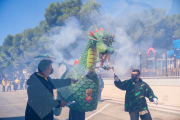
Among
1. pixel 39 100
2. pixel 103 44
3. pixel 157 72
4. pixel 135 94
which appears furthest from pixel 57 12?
pixel 39 100

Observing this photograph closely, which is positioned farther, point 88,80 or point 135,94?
point 135,94

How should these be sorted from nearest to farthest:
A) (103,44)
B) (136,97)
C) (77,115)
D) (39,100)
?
(39,100), (103,44), (77,115), (136,97)

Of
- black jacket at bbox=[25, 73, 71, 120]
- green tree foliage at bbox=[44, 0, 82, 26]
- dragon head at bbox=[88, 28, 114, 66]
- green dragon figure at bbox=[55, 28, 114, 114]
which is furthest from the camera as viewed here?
green tree foliage at bbox=[44, 0, 82, 26]

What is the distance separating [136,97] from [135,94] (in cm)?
7

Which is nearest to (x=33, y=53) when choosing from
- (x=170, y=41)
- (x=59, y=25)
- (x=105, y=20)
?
(x=59, y=25)

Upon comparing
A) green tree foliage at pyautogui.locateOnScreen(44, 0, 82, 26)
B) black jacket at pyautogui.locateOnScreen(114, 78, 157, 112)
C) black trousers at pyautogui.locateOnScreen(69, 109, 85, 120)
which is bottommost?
black trousers at pyautogui.locateOnScreen(69, 109, 85, 120)

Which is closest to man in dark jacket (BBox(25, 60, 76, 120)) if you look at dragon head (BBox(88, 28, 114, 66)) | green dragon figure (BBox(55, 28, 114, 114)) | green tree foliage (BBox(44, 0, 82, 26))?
green dragon figure (BBox(55, 28, 114, 114))

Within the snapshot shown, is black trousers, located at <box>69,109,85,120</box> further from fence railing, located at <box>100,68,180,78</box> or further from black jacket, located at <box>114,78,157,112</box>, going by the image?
fence railing, located at <box>100,68,180,78</box>

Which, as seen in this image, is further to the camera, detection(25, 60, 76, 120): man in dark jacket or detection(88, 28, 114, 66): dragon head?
detection(88, 28, 114, 66): dragon head

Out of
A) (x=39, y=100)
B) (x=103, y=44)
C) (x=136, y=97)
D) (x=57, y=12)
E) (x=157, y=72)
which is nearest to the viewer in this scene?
(x=39, y=100)

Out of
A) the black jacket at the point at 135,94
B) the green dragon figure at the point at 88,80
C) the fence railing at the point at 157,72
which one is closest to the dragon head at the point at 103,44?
the green dragon figure at the point at 88,80

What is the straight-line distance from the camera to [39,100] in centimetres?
242

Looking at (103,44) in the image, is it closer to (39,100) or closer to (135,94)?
(39,100)

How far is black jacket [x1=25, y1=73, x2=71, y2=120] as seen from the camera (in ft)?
7.96
